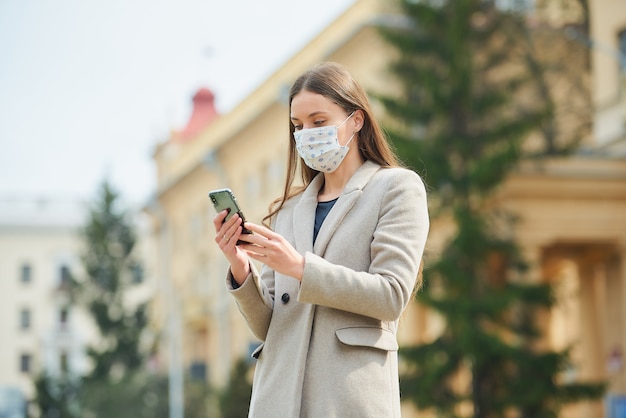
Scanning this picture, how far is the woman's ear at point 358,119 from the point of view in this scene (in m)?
4.06

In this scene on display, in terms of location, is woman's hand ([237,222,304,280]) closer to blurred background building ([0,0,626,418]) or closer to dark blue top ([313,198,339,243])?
dark blue top ([313,198,339,243])

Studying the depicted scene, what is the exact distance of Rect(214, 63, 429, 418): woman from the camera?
3729 millimetres

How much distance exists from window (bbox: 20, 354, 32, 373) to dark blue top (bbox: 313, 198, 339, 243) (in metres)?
88.5

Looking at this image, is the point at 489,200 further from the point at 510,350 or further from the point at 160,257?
the point at 160,257

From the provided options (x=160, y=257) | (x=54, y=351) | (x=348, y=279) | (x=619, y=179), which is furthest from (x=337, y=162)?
(x=54, y=351)

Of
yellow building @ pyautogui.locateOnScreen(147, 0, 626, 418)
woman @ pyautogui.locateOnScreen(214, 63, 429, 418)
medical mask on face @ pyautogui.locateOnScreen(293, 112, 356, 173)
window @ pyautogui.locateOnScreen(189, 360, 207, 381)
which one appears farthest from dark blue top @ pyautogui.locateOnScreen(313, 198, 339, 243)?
window @ pyautogui.locateOnScreen(189, 360, 207, 381)

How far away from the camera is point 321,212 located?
412 cm

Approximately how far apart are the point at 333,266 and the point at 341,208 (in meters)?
0.30

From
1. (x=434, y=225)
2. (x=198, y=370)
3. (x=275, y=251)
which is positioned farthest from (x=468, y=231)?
(x=198, y=370)

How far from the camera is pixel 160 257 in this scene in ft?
204

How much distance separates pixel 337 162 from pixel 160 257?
58.7m

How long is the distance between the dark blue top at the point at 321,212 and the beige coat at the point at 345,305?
1.2 inches

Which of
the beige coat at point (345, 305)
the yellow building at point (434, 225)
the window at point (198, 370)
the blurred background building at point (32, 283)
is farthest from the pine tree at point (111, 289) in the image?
the beige coat at point (345, 305)

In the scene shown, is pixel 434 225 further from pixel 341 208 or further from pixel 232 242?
pixel 232 242
